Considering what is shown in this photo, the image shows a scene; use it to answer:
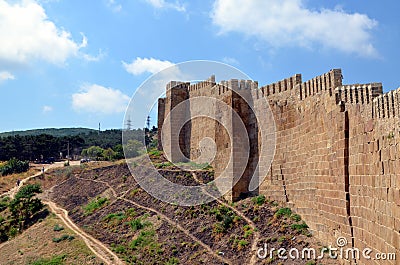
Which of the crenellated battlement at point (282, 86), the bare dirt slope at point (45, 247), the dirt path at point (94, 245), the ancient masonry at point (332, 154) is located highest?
the crenellated battlement at point (282, 86)

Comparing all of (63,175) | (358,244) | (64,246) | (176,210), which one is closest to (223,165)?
(176,210)

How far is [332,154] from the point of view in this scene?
995 cm

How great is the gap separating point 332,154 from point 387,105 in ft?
9.27

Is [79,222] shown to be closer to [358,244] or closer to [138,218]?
[138,218]

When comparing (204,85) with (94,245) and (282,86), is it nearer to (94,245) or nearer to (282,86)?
(282,86)

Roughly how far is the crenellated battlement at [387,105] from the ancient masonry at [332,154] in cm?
2

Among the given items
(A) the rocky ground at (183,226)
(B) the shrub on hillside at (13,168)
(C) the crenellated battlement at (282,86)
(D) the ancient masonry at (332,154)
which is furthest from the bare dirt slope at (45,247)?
(B) the shrub on hillside at (13,168)

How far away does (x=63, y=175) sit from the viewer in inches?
1235

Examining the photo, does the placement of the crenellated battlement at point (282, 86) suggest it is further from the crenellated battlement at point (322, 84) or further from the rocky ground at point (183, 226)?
the rocky ground at point (183, 226)

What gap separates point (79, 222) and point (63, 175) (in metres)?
12.7

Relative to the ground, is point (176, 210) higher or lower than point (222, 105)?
lower

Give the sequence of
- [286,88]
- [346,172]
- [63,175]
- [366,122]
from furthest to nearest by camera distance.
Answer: [63,175] → [286,88] → [346,172] → [366,122]

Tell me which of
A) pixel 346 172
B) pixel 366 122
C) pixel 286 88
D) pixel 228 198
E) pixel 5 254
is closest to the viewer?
pixel 366 122

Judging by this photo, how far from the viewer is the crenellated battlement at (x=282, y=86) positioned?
12711 mm
